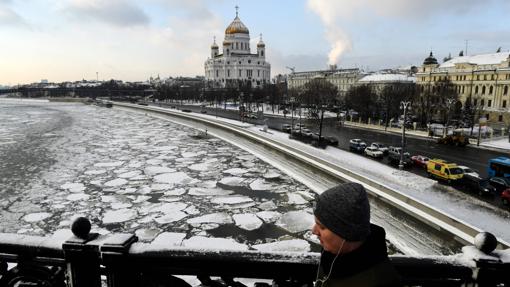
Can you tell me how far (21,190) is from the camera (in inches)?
793

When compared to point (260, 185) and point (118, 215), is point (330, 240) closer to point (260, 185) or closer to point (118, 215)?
point (118, 215)

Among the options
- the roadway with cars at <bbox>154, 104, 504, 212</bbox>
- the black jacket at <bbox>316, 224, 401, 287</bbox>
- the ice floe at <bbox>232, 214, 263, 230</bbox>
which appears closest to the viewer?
the black jacket at <bbox>316, 224, 401, 287</bbox>

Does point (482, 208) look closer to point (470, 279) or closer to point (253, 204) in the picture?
point (253, 204)

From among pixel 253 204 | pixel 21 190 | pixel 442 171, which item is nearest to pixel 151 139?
pixel 21 190

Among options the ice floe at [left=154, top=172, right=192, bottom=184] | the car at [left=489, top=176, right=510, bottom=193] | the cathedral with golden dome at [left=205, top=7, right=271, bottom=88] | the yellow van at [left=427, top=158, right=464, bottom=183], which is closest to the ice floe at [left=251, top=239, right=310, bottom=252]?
the ice floe at [left=154, top=172, right=192, bottom=184]

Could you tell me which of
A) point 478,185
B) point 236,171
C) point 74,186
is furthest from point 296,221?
point 74,186

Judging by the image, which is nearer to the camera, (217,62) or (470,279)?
(470,279)

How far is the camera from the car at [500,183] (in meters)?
20.5

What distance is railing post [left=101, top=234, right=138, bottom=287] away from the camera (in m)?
2.97

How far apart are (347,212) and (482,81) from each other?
72.4 metres

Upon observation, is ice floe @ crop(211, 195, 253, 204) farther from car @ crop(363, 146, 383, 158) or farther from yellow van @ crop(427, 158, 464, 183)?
car @ crop(363, 146, 383, 158)

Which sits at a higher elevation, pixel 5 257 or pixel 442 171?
pixel 5 257

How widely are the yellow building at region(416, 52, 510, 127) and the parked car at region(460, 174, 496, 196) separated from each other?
1568 inches

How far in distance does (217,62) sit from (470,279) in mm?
151413
